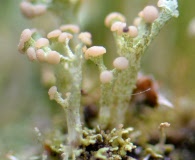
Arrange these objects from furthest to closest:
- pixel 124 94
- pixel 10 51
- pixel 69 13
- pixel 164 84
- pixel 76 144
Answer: pixel 10 51, pixel 164 84, pixel 69 13, pixel 124 94, pixel 76 144

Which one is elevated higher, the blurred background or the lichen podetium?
the blurred background

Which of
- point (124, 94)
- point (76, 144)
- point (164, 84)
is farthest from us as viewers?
point (164, 84)

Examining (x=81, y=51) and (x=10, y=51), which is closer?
(x=81, y=51)

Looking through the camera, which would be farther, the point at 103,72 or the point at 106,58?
the point at 106,58

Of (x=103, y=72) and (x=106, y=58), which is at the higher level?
(x=106, y=58)

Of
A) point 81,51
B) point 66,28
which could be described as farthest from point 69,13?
point 81,51

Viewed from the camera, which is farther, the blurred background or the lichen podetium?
the blurred background

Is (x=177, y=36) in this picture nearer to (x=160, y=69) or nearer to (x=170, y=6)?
(x=160, y=69)

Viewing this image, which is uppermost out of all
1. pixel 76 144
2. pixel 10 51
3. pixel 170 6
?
pixel 10 51
